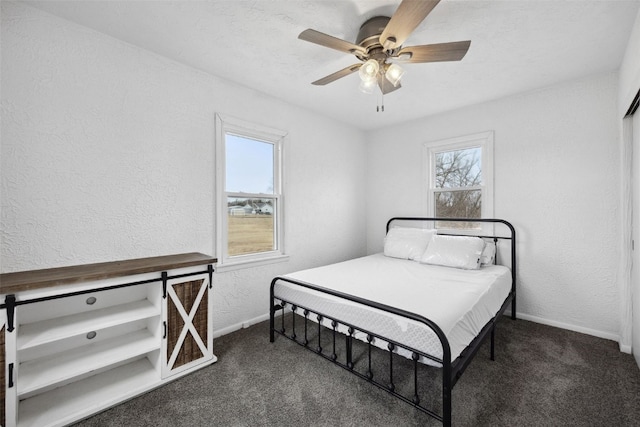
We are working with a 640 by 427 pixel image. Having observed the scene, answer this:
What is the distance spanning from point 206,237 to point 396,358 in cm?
201

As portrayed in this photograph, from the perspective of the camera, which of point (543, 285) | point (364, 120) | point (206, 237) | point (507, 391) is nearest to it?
point (507, 391)

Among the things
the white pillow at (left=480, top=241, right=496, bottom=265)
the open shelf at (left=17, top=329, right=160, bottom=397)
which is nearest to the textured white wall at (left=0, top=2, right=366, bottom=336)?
the open shelf at (left=17, top=329, right=160, bottom=397)

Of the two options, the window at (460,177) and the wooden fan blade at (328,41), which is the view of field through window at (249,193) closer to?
the wooden fan blade at (328,41)

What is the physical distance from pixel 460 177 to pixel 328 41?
8.92ft

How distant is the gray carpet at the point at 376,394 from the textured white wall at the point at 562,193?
0.55 metres

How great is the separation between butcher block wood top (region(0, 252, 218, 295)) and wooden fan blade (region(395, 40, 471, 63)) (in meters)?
2.05

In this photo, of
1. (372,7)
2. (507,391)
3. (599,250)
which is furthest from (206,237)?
(599,250)

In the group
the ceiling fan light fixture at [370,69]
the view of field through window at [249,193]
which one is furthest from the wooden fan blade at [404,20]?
the view of field through window at [249,193]

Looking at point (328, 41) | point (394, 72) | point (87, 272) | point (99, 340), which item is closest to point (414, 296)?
point (394, 72)

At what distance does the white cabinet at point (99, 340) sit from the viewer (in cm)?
155

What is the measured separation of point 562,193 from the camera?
2.88m

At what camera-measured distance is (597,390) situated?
6.22ft

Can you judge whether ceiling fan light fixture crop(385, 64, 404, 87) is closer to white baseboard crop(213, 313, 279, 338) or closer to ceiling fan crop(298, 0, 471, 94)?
ceiling fan crop(298, 0, 471, 94)

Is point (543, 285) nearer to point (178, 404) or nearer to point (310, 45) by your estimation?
point (310, 45)
